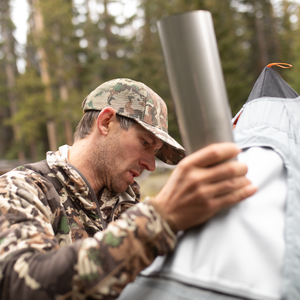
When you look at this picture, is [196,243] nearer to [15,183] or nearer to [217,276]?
[217,276]

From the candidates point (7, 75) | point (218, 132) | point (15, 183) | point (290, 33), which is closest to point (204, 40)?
point (218, 132)

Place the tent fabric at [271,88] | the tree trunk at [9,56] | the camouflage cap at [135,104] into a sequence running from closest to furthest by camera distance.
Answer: the tent fabric at [271,88] < the camouflage cap at [135,104] < the tree trunk at [9,56]

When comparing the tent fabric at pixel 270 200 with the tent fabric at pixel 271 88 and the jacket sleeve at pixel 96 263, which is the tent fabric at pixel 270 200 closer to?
the tent fabric at pixel 271 88

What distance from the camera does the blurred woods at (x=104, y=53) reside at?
59.4ft

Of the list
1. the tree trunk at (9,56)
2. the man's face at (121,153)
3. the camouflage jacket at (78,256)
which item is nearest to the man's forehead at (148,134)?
the man's face at (121,153)

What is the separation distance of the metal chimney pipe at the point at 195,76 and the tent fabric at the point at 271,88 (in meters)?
0.67

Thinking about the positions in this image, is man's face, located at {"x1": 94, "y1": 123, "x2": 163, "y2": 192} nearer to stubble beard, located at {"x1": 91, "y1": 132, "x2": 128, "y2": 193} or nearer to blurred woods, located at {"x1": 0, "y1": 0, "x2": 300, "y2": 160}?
stubble beard, located at {"x1": 91, "y1": 132, "x2": 128, "y2": 193}

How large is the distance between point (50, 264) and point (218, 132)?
675 mm

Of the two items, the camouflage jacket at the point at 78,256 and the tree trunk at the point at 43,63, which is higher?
the tree trunk at the point at 43,63

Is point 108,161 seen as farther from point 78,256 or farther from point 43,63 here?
point 43,63

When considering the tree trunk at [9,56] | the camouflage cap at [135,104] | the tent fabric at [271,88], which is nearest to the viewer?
the tent fabric at [271,88]

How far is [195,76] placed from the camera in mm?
851

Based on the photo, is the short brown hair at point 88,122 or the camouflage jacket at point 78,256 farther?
the short brown hair at point 88,122

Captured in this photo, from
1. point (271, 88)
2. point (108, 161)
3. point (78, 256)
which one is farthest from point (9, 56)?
point (78, 256)
